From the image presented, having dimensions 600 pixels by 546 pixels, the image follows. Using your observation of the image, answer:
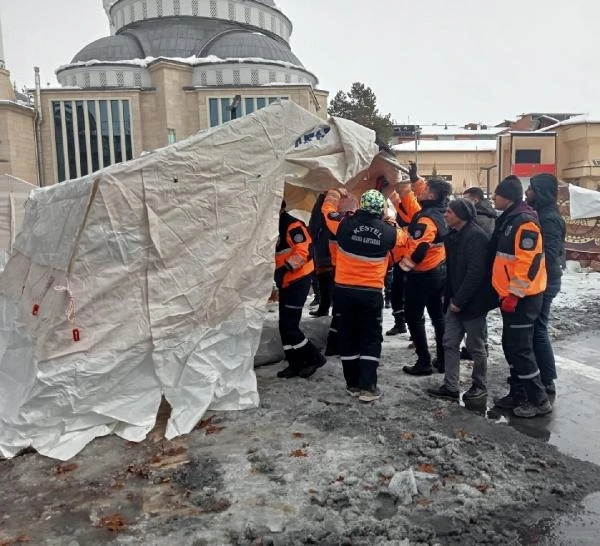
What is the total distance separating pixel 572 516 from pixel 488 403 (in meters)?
1.84

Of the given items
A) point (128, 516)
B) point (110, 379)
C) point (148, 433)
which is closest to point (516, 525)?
point (128, 516)

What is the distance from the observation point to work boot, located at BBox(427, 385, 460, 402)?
16.2 feet

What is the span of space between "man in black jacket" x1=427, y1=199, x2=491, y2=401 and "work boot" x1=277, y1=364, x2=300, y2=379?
141cm

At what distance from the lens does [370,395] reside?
491 cm

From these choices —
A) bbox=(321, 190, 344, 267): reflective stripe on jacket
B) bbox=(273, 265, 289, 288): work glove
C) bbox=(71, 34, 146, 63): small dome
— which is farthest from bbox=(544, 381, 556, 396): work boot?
bbox=(71, 34, 146, 63): small dome

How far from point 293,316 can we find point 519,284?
224cm

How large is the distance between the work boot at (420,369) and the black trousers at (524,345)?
3.64 feet

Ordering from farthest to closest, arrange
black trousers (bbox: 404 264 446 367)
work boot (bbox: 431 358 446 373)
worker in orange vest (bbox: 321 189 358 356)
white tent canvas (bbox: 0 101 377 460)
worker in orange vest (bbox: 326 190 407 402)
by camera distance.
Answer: worker in orange vest (bbox: 321 189 358 356) < work boot (bbox: 431 358 446 373) < black trousers (bbox: 404 264 446 367) < worker in orange vest (bbox: 326 190 407 402) < white tent canvas (bbox: 0 101 377 460)

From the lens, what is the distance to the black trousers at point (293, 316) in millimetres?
5430

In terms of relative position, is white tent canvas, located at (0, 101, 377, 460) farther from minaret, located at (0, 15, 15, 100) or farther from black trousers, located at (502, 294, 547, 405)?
minaret, located at (0, 15, 15, 100)

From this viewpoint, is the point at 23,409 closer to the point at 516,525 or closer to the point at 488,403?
the point at 516,525

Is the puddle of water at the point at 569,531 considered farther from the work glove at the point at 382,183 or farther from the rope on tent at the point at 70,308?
the work glove at the point at 382,183

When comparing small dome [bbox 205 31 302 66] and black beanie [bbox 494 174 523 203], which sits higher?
small dome [bbox 205 31 302 66]

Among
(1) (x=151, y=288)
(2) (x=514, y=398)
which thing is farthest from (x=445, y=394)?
(1) (x=151, y=288)
